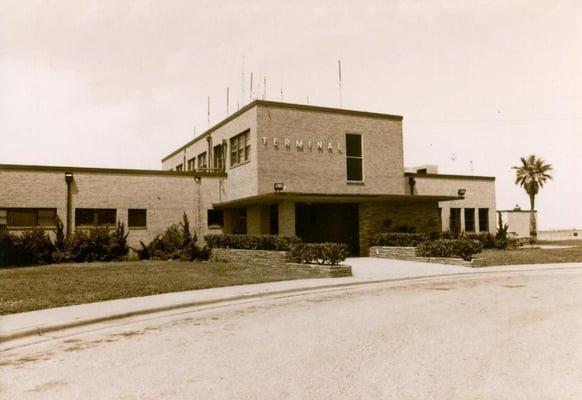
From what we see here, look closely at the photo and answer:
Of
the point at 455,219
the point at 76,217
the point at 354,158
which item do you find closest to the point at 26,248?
the point at 76,217

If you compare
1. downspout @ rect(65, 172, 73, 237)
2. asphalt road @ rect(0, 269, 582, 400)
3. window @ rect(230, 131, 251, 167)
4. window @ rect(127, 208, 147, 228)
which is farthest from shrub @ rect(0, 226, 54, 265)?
asphalt road @ rect(0, 269, 582, 400)

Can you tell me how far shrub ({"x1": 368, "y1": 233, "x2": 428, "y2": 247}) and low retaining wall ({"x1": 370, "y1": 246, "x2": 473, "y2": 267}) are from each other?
0.29 metres

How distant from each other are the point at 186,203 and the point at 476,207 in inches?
905

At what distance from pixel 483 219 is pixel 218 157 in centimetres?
2141

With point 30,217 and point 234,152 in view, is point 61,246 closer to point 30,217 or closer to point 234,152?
point 30,217

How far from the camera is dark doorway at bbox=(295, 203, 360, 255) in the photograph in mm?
29469

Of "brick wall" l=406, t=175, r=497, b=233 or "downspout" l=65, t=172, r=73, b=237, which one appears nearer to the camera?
"downspout" l=65, t=172, r=73, b=237

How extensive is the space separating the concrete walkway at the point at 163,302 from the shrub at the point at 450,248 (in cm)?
155

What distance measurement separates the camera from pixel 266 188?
26844 millimetres

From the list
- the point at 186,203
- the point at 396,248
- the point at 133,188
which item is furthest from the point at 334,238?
→ the point at 133,188

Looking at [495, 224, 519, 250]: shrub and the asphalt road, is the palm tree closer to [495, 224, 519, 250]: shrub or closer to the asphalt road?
[495, 224, 519, 250]: shrub

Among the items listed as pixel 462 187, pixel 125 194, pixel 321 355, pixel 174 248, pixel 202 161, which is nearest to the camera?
pixel 321 355

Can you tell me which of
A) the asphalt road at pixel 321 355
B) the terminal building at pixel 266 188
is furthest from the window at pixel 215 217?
the asphalt road at pixel 321 355

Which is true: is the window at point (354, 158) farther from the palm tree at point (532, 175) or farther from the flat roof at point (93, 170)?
the palm tree at point (532, 175)
